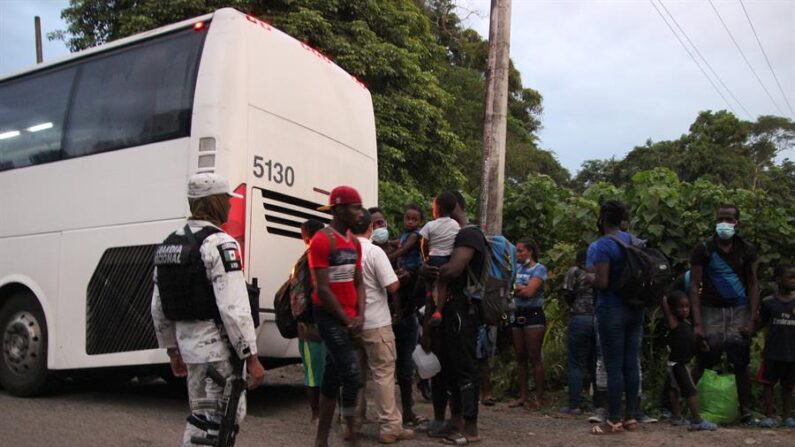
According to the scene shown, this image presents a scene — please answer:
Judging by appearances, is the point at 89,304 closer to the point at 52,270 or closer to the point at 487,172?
the point at 52,270

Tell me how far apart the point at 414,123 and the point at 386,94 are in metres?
1.00

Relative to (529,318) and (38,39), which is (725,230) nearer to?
(529,318)

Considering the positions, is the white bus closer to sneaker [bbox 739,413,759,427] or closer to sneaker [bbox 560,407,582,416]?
sneaker [bbox 560,407,582,416]

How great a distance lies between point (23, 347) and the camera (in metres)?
7.26

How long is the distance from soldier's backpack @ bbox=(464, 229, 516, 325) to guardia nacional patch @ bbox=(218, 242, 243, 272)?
239 cm

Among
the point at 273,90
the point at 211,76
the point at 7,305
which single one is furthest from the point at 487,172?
the point at 7,305

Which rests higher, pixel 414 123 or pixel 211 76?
pixel 414 123

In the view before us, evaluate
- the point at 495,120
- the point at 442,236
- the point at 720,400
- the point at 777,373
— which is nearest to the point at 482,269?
the point at 442,236

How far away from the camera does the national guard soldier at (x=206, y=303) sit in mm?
3375

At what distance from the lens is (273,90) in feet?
21.7

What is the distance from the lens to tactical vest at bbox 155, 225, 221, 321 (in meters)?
3.41

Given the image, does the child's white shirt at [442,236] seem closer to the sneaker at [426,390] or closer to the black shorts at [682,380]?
the black shorts at [682,380]

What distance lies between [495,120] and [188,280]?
260 inches

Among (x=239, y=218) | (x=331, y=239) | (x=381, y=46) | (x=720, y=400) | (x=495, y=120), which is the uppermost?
(x=381, y=46)
